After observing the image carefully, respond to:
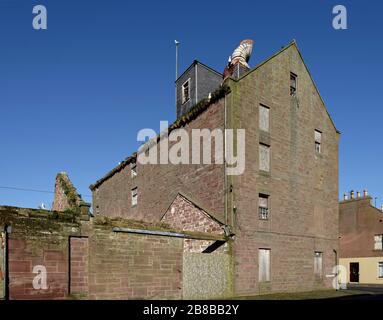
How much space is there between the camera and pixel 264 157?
21969 mm

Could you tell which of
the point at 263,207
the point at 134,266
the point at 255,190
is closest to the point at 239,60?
the point at 255,190

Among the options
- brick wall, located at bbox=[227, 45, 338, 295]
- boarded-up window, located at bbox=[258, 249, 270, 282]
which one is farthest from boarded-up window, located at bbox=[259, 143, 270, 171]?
boarded-up window, located at bbox=[258, 249, 270, 282]

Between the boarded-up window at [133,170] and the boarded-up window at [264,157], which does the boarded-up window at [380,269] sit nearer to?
the boarded-up window at [264,157]

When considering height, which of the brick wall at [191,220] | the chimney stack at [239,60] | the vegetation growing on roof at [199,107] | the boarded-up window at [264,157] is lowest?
the brick wall at [191,220]

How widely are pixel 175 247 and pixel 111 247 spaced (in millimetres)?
3227

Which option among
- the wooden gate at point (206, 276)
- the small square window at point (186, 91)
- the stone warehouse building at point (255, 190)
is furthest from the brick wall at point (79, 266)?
the small square window at point (186, 91)

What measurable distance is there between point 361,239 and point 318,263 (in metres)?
20.1

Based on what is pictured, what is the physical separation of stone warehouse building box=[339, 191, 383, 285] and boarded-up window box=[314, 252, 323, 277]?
18.1 m

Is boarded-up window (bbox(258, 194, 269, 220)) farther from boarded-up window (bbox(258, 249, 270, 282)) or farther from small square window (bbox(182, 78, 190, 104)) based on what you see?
small square window (bbox(182, 78, 190, 104))

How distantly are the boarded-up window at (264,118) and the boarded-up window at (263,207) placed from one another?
3.94 meters

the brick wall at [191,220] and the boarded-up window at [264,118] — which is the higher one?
the boarded-up window at [264,118]

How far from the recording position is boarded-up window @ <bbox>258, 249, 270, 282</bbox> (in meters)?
20.3

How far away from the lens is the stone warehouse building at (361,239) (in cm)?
3969

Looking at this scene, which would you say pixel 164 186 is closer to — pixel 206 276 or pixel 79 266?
pixel 206 276
